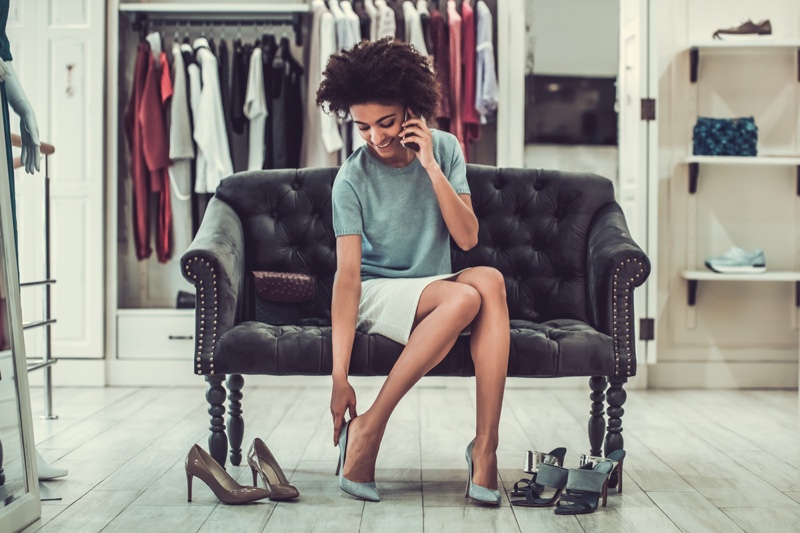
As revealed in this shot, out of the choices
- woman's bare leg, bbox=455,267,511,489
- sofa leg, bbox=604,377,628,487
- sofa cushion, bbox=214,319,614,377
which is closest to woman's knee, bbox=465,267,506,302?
woman's bare leg, bbox=455,267,511,489

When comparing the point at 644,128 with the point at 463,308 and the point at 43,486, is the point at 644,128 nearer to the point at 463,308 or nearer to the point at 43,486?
the point at 463,308

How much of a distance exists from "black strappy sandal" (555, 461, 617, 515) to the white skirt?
1.37 ft

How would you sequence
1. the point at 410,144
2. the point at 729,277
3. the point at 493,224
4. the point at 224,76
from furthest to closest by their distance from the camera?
the point at 224,76 < the point at 729,277 < the point at 493,224 < the point at 410,144

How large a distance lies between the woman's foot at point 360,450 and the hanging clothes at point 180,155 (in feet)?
7.48

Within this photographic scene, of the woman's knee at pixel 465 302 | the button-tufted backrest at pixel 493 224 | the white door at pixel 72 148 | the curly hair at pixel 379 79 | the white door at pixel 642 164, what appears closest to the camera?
the woman's knee at pixel 465 302

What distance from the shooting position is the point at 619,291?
2.14m

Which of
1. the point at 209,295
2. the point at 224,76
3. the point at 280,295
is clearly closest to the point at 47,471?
the point at 209,295

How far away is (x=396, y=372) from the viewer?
76.1 inches

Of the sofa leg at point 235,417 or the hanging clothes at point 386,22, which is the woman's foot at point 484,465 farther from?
the hanging clothes at point 386,22

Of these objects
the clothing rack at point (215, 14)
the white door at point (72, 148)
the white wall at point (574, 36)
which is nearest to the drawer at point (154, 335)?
the white door at point (72, 148)

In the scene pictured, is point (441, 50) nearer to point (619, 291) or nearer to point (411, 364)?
point (619, 291)

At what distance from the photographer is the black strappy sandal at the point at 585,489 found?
1.89 meters

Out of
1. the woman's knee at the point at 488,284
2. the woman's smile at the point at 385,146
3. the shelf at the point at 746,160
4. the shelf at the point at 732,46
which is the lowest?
the woman's knee at the point at 488,284

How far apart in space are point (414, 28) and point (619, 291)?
2107mm
